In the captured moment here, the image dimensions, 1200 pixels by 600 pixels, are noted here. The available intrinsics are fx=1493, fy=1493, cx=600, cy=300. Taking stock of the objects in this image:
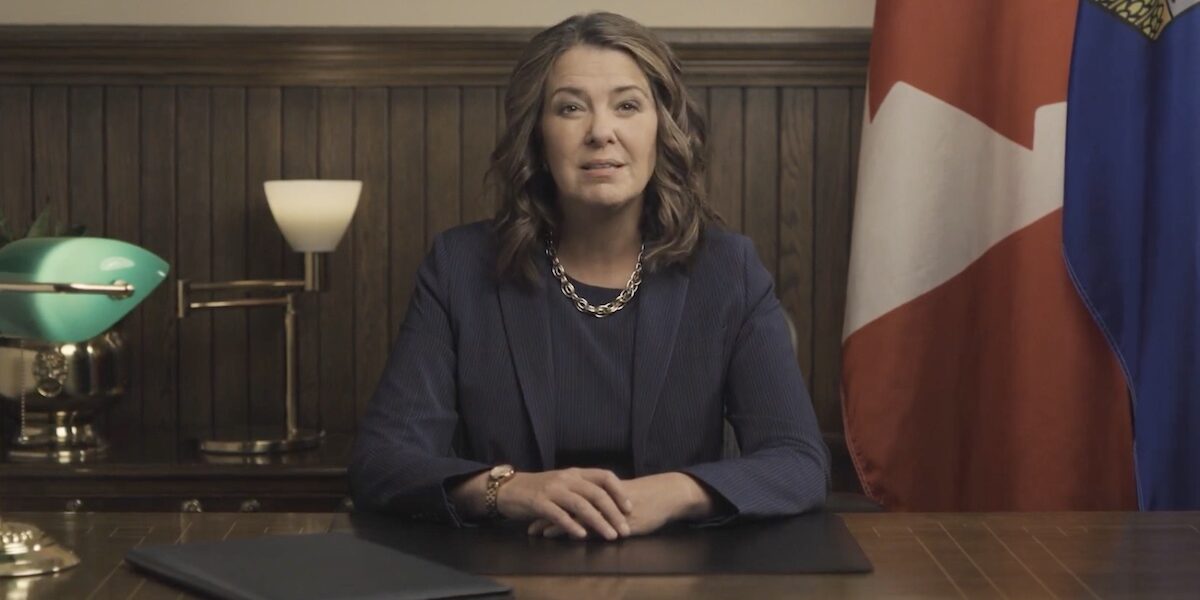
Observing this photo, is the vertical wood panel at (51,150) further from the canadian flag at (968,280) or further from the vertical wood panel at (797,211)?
the canadian flag at (968,280)

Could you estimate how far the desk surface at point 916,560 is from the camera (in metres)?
1.42

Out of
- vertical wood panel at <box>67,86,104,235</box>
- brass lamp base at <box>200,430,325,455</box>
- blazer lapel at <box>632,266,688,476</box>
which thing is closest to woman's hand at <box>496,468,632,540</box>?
blazer lapel at <box>632,266,688,476</box>

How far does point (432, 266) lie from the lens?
2.32m

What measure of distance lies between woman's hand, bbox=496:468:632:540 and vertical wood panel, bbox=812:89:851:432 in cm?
157

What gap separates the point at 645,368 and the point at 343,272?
127 cm

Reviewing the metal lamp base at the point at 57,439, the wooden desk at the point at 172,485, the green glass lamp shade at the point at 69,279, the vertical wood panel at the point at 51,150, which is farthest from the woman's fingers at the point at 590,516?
the vertical wood panel at the point at 51,150

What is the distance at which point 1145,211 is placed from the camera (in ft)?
9.03

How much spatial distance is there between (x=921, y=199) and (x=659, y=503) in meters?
1.38

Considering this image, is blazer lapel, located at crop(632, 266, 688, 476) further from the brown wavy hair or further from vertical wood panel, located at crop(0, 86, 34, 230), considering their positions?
vertical wood panel, located at crop(0, 86, 34, 230)

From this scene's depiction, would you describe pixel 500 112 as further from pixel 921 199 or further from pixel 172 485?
pixel 172 485

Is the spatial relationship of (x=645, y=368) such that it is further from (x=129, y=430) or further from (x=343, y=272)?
(x=129, y=430)

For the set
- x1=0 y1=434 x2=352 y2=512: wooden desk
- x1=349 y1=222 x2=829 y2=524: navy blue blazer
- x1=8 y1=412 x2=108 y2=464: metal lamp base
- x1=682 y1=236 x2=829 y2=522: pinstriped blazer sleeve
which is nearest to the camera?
x1=682 y1=236 x2=829 y2=522: pinstriped blazer sleeve

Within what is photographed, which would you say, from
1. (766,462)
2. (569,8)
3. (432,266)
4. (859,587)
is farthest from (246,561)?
(569,8)

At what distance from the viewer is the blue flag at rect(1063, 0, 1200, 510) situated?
2.66 meters
